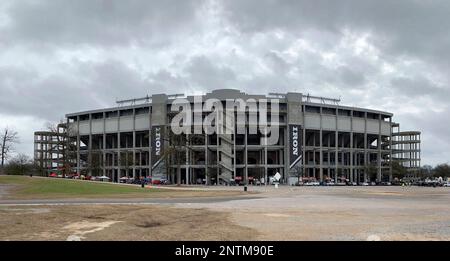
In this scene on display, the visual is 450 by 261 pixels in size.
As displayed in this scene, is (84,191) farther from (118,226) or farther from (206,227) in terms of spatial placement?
(206,227)

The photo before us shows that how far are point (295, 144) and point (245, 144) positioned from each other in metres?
15.5

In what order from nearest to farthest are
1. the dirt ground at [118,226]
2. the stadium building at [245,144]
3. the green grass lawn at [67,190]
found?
the dirt ground at [118,226]
the green grass lawn at [67,190]
the stadium building at [245,144]

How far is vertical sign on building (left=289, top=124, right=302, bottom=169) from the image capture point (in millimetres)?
149250

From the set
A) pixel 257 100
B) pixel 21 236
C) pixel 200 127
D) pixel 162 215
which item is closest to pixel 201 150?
pixel 200 127

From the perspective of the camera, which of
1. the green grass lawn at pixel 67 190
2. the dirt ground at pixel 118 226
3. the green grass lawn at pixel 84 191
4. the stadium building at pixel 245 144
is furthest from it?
the stadium building at pixel 245 144

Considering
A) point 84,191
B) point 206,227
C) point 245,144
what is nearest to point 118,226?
point 206,227

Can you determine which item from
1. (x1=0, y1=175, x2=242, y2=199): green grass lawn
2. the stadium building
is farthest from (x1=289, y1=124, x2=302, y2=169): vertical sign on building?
(x1=0, y1=175, x2=242, y2=199): green grass lawn

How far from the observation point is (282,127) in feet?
509

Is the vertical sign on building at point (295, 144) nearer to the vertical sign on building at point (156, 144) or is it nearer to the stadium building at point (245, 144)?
the stadium building at point (245, 144)

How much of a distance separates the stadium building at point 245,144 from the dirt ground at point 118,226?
111m

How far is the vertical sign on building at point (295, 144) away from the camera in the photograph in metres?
149

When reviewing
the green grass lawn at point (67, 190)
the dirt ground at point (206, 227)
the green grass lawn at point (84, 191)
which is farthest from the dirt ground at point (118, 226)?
the green grass lawn at point (67, 190)
